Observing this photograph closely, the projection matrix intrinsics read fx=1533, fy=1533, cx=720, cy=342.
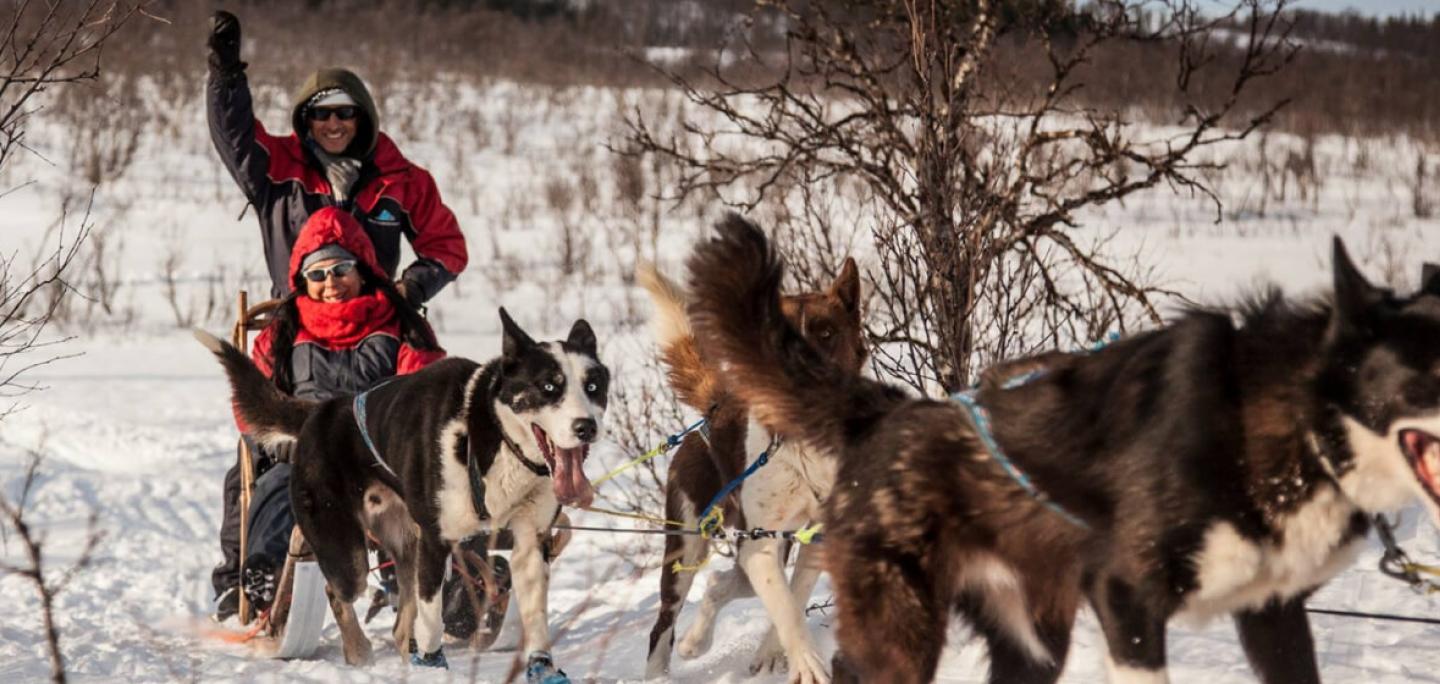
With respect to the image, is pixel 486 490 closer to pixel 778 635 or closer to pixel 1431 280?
pixel 778 635

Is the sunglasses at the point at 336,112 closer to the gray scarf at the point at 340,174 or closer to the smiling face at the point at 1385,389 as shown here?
the gray scarf at the point at 340,174

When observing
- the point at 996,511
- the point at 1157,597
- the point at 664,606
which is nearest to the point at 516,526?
the point at 664,606

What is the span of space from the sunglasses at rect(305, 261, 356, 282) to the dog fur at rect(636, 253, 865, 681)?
1.13 m

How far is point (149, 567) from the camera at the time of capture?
19.8ft

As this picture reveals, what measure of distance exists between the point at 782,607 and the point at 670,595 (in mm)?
481

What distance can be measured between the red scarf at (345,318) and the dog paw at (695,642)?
139 cm

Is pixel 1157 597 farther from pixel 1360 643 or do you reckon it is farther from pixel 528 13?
pixel 528 13

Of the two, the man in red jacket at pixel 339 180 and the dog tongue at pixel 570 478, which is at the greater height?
the man in red jacket at pixel 339 180

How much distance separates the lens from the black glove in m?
4.71

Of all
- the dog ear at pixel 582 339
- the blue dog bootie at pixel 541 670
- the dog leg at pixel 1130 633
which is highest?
the dog ear at pixel 582 339

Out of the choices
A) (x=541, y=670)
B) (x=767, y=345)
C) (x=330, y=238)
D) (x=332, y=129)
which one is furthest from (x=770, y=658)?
(x=332, y=129)

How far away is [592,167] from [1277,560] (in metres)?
13.9

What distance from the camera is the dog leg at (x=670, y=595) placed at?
401 centimetres

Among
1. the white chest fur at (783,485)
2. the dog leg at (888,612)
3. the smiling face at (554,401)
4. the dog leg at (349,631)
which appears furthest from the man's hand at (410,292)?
the dog leg at (888,612)
